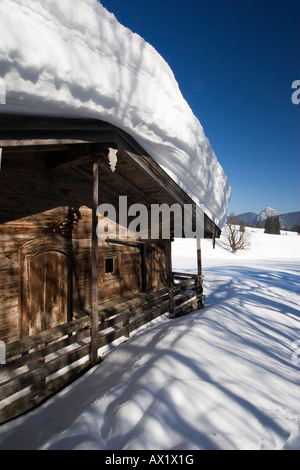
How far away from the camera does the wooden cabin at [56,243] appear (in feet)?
10.4

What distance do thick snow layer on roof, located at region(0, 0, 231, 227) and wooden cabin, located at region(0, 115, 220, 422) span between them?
0.67 meters

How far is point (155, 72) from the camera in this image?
9.39ft

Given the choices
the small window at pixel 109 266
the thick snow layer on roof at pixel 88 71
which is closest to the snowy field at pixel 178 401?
the small window at pixel 109 266

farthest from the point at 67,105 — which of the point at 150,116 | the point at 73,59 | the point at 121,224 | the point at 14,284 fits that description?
the point at 121,224

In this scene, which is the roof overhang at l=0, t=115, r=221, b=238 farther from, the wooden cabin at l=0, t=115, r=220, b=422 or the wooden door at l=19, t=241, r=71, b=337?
the wooden door at l=19, t=241, r=71, b=337

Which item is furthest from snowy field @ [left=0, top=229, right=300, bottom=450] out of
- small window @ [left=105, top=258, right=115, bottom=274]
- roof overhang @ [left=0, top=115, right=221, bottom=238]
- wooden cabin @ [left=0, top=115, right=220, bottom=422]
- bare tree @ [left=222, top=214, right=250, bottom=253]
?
bare tree @ [left=222, top=214, right=250, bottom=253]

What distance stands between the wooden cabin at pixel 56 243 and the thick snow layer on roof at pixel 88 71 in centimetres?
67

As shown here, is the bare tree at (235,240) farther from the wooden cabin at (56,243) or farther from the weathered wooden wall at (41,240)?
the weathered wooden wall at (41,240)

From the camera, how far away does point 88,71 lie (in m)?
2.28

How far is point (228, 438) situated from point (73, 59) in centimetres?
403

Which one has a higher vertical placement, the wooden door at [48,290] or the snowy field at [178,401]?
the wooden door at [48,290]

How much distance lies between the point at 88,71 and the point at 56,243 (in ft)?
12.9

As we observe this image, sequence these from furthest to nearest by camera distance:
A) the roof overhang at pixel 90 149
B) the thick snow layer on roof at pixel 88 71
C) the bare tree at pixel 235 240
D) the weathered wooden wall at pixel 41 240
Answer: the bare tree at pixel 235 240 < the weathered wooden wall at pixel 41 240 < the roof overhang at pixel 90 149 < the thick snow layer on roof at pixel 88 71
